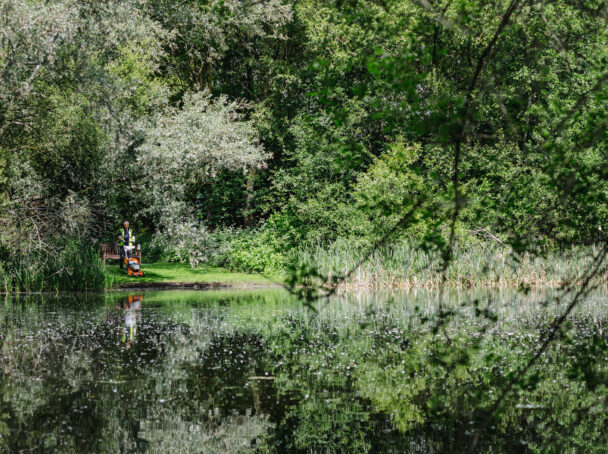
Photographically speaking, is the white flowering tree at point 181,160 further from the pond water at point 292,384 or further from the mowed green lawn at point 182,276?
the pond water at point 292,384

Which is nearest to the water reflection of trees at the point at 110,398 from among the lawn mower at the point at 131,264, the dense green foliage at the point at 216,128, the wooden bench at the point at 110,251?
the dense green foliage at the point at 216,128

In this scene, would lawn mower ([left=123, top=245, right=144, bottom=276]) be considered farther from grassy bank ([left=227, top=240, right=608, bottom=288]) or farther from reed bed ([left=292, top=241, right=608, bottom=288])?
grassy bank ([left=227, top=240, right=608, bottom=288])

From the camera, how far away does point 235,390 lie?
Result: 27.1 ft

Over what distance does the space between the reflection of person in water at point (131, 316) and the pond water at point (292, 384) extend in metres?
0.09

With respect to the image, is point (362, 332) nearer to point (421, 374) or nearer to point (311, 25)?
point (421, 374)

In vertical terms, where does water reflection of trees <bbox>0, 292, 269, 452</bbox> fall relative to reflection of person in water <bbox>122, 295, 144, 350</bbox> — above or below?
above

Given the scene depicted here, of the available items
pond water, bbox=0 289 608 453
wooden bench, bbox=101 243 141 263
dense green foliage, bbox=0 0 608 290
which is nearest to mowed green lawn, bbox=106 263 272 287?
wooden bench, bbox=101 243 141 263

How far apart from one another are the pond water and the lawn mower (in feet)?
40.1

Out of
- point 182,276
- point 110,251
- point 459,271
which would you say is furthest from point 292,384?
point 110,251

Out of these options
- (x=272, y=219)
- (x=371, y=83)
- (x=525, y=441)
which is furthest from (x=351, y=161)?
(x=272, y=219)

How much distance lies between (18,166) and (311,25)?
707 inches

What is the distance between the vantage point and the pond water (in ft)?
20.3

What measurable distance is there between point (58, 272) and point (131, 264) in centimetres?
472

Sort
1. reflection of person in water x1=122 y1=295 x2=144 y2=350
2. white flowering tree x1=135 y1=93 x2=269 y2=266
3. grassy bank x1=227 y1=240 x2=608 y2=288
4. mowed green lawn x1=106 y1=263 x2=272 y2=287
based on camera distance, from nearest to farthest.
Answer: reflection of person in water x1=122 y1=295 x2=144 y2=350, grassy bank x1=227 y1=240 x2=608 y2=288, white flowering tree x1=135 y1=93 x2=269 y2=266, mowed green lawn x1=106 y1=263 x2=272 y2=287
